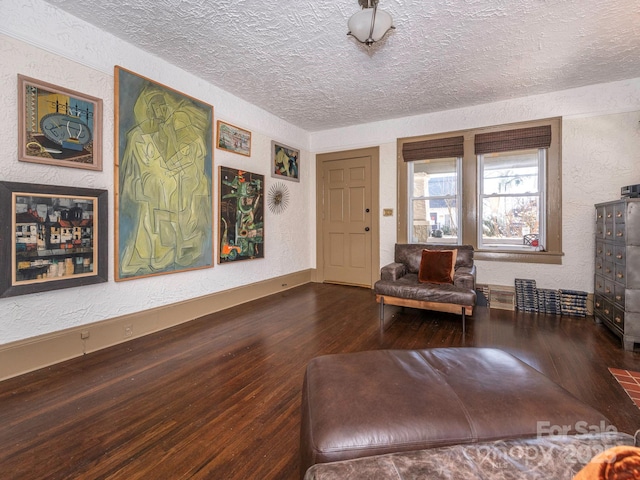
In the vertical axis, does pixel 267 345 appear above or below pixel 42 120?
below

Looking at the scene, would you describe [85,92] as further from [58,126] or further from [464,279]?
[464,279]

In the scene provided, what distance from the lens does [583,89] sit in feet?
11.8

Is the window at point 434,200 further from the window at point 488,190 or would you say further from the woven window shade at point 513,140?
the woven window shade at point 513,140

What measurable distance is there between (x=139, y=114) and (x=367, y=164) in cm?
341

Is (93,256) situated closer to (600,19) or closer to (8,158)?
(8,158)

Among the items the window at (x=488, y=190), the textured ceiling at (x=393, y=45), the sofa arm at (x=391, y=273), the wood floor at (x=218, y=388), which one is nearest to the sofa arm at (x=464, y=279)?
the wood floor at (x=218, y=388)

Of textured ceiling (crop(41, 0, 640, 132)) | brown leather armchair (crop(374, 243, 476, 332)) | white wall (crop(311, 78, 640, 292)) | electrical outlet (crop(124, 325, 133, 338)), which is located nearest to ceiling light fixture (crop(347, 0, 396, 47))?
textured ceiling (crop(41, 0, 640, 132))

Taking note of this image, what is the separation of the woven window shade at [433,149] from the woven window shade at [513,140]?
253 mm

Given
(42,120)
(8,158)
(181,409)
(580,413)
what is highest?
(42,120)

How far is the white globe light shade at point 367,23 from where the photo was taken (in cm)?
198

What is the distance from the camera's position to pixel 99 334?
2.51 m

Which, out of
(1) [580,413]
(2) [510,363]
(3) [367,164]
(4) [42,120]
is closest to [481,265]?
(3) [367,164]

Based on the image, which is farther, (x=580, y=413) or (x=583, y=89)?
(x=583, y=89)

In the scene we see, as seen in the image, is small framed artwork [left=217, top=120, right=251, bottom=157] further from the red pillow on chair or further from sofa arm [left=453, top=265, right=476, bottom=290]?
sofa arm [left=453, top=265, right=476, bottom=290]
